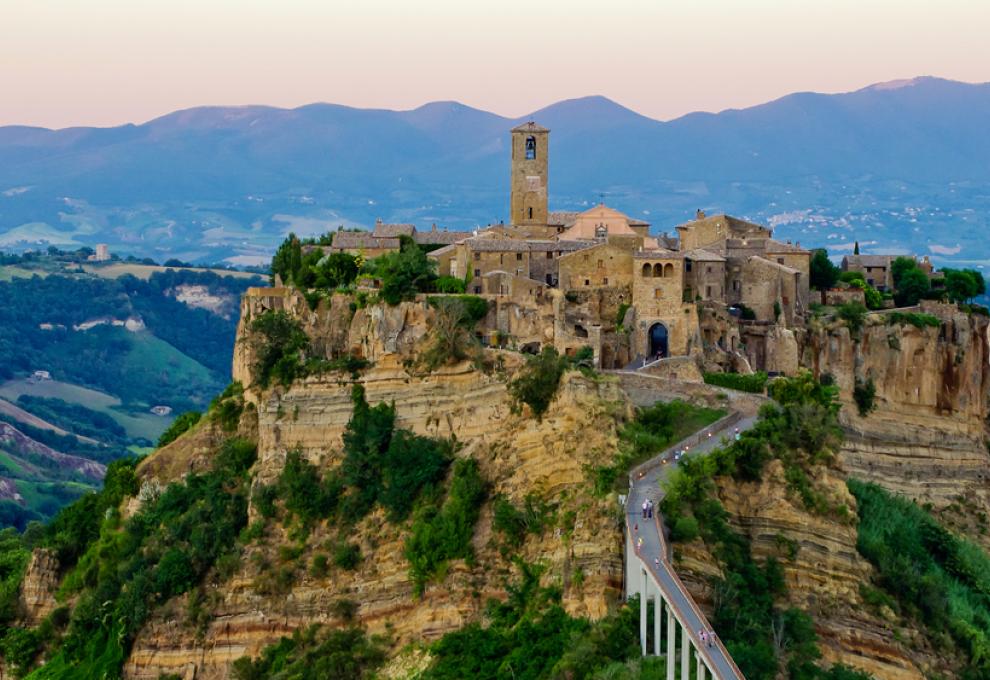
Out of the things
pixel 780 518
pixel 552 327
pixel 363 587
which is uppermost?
pixel 552 327

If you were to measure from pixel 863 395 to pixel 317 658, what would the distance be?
19.1 meters

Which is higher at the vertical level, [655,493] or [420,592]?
[655,493]

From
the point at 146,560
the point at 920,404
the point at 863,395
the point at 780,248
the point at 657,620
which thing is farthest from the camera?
the point at 920,404

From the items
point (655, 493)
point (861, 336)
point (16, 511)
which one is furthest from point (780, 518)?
point (16, 511)

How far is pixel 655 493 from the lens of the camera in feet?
138

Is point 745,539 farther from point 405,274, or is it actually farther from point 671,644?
point 405,274

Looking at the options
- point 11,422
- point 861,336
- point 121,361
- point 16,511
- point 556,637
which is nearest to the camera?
point 556,637

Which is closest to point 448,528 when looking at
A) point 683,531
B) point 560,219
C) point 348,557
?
point 348,557

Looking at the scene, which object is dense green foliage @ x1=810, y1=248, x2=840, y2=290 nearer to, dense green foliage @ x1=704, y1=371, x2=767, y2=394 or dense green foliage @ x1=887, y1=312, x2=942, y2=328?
dense green foliage @ x1=887, y1=312, x2=942, y2=328

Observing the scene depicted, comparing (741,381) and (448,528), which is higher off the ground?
(741,381)

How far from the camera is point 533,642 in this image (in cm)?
4175

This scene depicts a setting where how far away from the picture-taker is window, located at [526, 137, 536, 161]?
200 ft

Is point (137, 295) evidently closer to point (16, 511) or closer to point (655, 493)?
point (16, 511)

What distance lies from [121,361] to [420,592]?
128 metres
